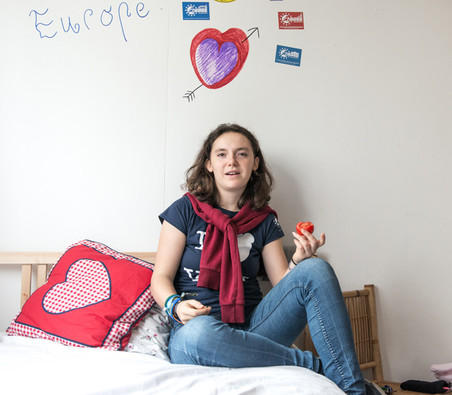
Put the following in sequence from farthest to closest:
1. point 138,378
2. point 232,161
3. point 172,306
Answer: point 232,161 → point 172,306 → point 138,378

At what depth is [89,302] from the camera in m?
1.32

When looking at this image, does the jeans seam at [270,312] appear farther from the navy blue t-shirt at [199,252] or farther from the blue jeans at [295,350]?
the navy blue t-shirt at [199,252]

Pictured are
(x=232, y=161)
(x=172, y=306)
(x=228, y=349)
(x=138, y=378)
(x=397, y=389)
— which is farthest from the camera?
(x=397, y=389)

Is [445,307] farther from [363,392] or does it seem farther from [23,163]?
[23,163]

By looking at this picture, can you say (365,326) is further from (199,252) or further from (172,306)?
(172,306)

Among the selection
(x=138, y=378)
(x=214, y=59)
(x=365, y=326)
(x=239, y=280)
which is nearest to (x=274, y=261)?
(x=239, y=280)

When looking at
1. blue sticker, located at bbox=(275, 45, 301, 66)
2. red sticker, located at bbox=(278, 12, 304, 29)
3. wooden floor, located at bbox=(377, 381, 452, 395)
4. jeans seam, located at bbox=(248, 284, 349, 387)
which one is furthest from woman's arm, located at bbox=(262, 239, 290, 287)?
red sticker, located at bbox=(278, 12, 304, 29)

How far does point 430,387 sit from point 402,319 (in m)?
0.28

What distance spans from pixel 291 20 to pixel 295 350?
134 centimetres

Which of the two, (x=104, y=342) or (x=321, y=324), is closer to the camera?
(x=321, y=324)

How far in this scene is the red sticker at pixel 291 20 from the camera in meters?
1.78

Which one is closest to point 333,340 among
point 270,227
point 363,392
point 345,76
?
point 363,392

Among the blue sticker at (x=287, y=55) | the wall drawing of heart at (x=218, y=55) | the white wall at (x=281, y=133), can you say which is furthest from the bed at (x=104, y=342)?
the blue sticker at (x=287, y=55)

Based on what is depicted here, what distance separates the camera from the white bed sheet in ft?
2.97
